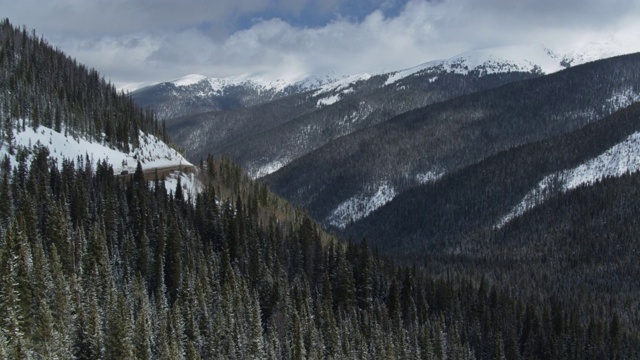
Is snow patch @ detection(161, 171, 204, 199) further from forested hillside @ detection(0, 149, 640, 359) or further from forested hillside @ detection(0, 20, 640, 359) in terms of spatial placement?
forested hillside @ detection(0, 149, 640, 359)

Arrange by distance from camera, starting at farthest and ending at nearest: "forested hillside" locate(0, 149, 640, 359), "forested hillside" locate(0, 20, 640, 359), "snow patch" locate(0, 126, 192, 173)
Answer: "snow patch" locate(0, 126, 192, 173), "forested hillside" locate(0, 20, 640, 359), "forested hillside" locate(0, 149, 640, 359)

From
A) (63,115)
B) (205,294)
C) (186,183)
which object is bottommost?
(205,294)

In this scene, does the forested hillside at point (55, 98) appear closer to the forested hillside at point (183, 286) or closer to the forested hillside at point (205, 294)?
the forested hillside at point (183, 286)

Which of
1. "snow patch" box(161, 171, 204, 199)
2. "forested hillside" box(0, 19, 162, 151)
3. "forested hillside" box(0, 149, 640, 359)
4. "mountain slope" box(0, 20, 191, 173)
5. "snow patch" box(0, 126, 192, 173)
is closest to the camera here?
"forested hillside" box(0, 149, 640, 359)

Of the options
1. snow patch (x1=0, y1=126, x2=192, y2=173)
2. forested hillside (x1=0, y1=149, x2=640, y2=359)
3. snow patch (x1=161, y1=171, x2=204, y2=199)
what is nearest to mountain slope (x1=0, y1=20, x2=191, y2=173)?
snow patch (x1=0, y1=126, x2=192, y2=173)

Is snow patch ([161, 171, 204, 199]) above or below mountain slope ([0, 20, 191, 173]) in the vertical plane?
below

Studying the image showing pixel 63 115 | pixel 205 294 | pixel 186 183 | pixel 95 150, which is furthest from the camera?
pixel 186 183

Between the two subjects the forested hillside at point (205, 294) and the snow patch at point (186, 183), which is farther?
the snow patch at point (186, 183)

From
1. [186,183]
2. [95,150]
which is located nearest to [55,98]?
[95,150]

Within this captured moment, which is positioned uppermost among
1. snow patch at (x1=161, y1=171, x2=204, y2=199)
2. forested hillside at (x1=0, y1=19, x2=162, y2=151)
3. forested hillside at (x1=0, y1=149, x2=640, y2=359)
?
forested hillside at (x1=0, y1=19, x2=162, y2=151)

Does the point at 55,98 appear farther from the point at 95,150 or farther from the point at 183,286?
the point at 183,286

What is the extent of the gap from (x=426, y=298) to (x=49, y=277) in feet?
296

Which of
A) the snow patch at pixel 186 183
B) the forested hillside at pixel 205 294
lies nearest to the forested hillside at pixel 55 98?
the snow patch at pixel 186 183

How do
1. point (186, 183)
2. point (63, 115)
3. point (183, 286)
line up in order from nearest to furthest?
point (183, 286) < point (63, 115) < point (186, 183)
